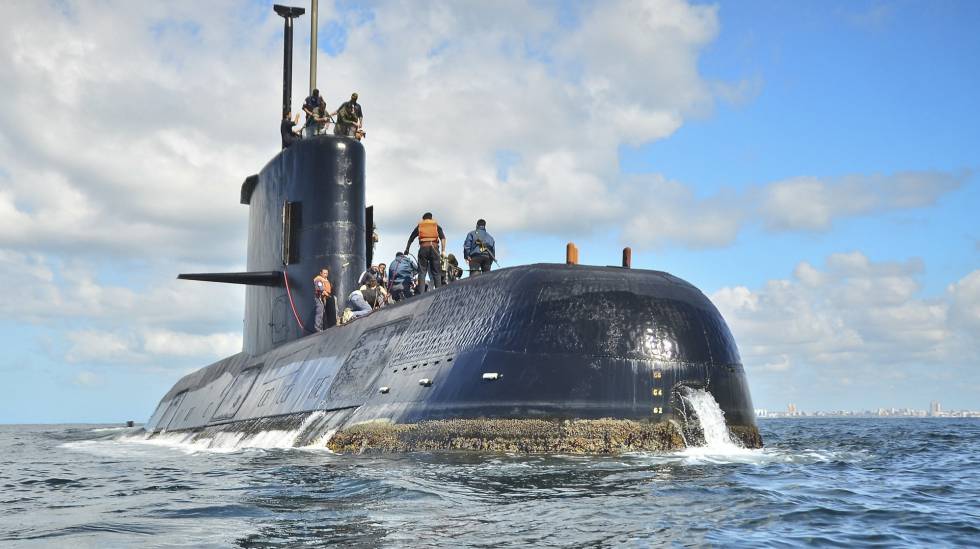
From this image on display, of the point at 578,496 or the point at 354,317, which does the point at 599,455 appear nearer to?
the point at 578,496

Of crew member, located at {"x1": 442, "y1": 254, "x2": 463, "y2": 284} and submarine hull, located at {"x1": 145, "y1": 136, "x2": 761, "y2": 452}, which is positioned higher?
crew member, located at {"x1": 442, "y1": 254, "x2": 463, "y2": 284}

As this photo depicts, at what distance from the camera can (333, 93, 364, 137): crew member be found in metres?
18.1

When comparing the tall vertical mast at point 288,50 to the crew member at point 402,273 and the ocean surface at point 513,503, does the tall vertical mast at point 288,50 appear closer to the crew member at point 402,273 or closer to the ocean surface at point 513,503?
the crew member at point 402,273

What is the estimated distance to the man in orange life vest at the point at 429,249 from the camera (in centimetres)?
1596

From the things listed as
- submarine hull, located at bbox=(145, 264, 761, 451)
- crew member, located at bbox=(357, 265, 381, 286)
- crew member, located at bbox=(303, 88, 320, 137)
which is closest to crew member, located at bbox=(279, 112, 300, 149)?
crew member, located at bbox=(303, 88, 320, 137)

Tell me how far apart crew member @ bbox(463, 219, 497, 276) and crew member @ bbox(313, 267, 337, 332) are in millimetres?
3688

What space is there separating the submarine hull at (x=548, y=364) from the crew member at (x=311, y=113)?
20.1ft

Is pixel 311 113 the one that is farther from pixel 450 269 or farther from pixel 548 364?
pixel 548 364

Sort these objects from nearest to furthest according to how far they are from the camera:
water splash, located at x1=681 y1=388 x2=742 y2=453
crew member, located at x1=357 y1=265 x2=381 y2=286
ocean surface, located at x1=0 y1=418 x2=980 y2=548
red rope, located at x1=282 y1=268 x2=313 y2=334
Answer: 1. ocean surface, located at x1=0 y1=418 x2=980 y2=548
2. water splash, located at x1=681 y1=388 x2=742 y2=453
3. crew member, located at x1=357 y1=265 x2=381 y2=286
4. red rope, located at x1=282 y1=268 x2=313 y2=334

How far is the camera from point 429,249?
1600 cm

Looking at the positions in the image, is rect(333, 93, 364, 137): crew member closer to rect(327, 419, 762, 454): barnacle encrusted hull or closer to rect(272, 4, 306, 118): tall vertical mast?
rect(272, 4, 306, 118): tall vertical mast

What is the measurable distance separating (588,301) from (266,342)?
10910 millimetres

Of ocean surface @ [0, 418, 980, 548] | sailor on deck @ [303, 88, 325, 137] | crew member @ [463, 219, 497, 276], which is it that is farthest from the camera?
sailor on deck @ [303, 88, 325, 137]

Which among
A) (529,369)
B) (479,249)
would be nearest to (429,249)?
(479,249)
